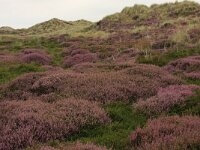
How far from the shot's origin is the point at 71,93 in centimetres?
1323

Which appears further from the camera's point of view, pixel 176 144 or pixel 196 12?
pixel 196 12

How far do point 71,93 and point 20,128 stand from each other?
399 centimetres

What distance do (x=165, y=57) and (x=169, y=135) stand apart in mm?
13602

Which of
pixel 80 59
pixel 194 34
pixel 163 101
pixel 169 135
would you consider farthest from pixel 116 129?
pixel 194 34

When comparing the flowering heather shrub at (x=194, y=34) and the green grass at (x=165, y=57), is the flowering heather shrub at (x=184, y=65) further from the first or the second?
the flowering heather shrub at (x=194, y=34)

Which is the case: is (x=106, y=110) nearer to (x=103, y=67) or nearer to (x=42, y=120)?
(x=42, y=120)

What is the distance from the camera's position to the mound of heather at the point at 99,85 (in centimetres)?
1314

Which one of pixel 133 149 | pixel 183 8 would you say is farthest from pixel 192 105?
pixel 183 8

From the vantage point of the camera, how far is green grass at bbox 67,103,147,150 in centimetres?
898

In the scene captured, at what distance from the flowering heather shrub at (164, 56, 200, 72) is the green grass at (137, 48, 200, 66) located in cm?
123

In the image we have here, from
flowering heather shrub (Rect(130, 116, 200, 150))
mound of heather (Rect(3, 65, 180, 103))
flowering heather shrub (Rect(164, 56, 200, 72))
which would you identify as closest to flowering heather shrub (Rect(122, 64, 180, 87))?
mound of heather (Rect(3, 65, 180, 103))

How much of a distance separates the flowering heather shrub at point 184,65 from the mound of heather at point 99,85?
212 cm

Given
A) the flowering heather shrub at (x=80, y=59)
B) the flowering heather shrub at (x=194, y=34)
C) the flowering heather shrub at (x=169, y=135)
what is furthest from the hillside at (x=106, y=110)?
the flowering heather shrub at (x=194, y=34)

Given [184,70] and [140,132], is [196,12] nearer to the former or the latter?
[184,70]
